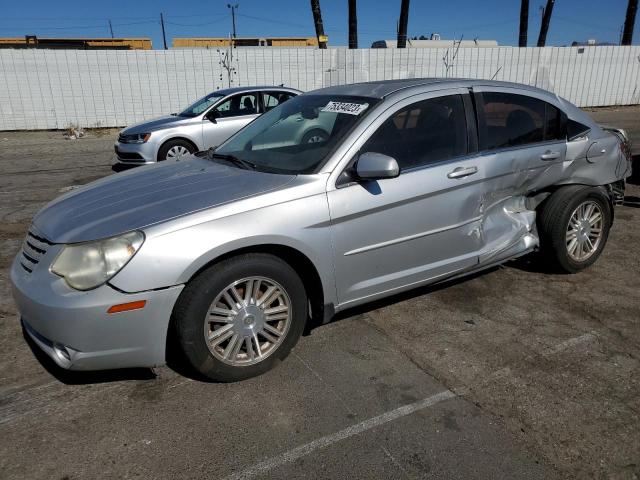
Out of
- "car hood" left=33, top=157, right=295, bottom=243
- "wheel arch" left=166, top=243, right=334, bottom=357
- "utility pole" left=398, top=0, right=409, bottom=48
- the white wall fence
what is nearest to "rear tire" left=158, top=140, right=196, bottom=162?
"car hood" left=33, top=157, right=295, bottom=243

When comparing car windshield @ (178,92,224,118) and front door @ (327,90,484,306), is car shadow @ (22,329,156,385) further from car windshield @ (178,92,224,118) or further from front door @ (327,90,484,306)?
car windshield @ (178,92,224,118)

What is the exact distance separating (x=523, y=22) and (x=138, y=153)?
27012 millimetres

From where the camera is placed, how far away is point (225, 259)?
291 cm

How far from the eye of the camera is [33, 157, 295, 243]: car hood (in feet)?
9.39

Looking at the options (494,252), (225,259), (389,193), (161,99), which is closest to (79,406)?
(225,259)

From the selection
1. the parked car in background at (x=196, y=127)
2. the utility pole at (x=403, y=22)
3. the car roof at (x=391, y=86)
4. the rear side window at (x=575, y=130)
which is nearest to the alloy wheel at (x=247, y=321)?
the car roof at (x=391, y=86)

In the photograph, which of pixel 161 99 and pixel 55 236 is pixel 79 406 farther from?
pixel 161 99

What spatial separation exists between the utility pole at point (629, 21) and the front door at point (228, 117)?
27886 mm

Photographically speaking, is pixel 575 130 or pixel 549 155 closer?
pixel 549 155

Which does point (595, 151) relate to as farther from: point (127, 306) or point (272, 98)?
point (272, 98)

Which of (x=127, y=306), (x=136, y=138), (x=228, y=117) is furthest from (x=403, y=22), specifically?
(x=127, y=306)

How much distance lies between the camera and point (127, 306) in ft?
8.73

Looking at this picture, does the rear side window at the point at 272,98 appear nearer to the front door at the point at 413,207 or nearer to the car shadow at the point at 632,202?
the car shadow at the point at 632,202

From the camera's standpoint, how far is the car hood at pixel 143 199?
286 centimetres
